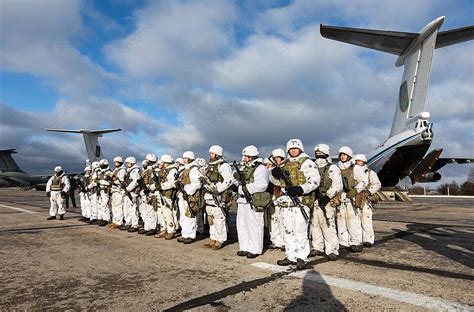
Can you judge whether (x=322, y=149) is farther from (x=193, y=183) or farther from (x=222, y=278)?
(x=222, y=278)

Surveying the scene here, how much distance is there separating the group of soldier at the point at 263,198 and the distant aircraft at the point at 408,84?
9.76m

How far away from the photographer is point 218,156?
7949mm

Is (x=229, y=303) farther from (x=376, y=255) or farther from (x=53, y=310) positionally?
(x=376, y=255)

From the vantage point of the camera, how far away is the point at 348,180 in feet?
24.1

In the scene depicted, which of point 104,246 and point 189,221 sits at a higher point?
point 189,221

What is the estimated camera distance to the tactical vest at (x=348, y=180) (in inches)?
287

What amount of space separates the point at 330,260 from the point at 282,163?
1.97 metres

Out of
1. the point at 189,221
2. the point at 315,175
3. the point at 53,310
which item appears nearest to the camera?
the point at 53,310

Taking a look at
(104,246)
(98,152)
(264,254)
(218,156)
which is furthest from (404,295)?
(98,152)

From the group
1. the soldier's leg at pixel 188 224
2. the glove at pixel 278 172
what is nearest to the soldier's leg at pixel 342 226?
the glove at pixel 278 172

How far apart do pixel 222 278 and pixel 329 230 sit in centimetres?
257

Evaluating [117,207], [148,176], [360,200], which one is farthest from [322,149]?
[117,207]

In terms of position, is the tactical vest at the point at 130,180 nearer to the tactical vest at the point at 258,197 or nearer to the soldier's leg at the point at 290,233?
the tactical vest at the point at 258,197

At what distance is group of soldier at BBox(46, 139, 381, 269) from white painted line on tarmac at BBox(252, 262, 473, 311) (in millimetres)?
530
